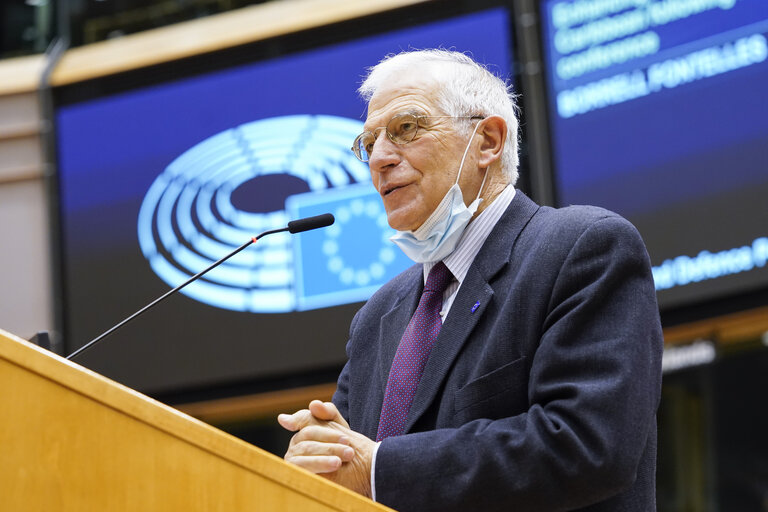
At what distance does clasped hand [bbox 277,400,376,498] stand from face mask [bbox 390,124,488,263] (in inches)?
19.0

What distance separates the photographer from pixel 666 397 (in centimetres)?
608

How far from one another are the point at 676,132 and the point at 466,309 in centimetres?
307

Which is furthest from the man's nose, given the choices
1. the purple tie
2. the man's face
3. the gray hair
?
the purple tie

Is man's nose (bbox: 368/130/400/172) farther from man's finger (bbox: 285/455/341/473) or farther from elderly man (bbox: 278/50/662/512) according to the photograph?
man's finger (bbox: 285/455/341/473)

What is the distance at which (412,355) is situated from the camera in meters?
1.85

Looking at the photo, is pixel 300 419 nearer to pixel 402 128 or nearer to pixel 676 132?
pixel 402 128

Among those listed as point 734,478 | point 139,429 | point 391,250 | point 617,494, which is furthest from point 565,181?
point 139,429

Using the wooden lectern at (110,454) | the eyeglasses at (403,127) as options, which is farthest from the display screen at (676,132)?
the wooden lectern at (110,454)

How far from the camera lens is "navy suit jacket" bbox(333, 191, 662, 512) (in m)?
1.49

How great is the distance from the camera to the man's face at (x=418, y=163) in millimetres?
2033

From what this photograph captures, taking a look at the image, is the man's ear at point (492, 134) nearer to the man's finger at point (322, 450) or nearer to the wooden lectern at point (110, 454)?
the man's finger at point (322, 450)

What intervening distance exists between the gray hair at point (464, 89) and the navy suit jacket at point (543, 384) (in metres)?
0.34

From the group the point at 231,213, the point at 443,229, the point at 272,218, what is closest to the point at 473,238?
the point at 443,229

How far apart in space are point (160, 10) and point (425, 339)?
479 centimetres
